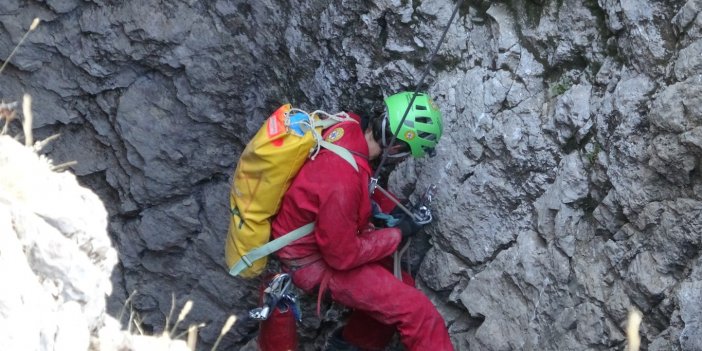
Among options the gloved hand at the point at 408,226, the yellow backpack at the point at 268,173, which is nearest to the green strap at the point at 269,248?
the yellow backpack at the point at 268,173

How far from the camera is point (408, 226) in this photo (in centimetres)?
634

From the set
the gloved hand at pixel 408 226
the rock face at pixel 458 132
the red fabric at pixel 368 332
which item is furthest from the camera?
the red fabric at pixel 368 332

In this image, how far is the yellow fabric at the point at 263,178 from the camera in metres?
6.02

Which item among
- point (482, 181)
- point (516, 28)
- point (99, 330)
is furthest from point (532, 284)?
point (99, 330)

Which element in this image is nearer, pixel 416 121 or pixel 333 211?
pixel 333 211

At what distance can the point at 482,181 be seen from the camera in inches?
244

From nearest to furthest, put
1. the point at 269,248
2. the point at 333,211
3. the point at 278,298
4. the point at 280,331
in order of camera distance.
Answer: the point at 333,211 → the point at 269,248 → the point at 278,298 → the point at 280,331

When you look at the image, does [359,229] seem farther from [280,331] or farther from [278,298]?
[280,331]

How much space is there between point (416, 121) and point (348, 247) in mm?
914

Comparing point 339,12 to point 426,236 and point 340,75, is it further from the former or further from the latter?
point 426,236

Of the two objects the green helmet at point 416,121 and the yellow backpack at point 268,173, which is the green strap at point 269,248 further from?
the green helmet at point 416,121

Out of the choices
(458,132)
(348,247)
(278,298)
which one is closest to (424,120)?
(458,132)

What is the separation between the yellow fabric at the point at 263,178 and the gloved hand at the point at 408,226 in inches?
32.3

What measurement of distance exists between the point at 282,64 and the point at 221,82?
2.16 feet
